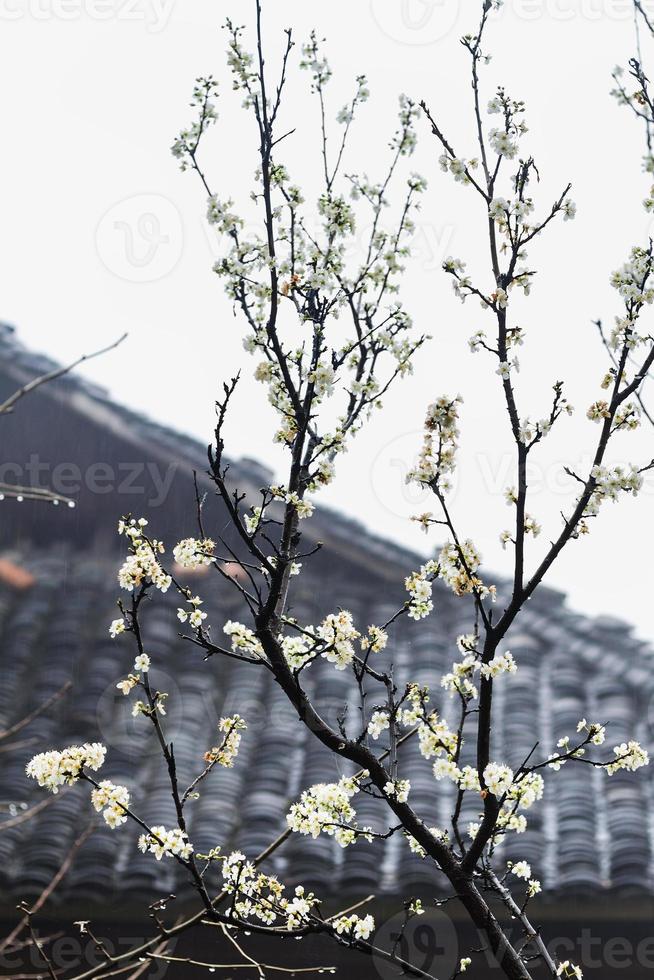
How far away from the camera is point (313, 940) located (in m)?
6.56

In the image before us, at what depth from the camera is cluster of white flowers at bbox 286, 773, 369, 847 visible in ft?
11.5

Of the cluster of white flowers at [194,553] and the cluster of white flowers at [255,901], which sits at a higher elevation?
the cluster of white flowers at [194,553]

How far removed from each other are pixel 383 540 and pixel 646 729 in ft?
9.87

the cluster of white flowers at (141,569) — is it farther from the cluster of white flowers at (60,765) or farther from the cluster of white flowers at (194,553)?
the cluster of white flowers at (60,765)

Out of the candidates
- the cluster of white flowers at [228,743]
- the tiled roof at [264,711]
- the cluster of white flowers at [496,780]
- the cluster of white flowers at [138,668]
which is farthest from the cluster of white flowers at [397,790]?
the tiled roof at [264,711]

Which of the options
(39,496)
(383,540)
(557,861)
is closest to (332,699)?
(383,540)

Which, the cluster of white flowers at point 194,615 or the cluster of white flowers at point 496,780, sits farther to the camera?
the cluster of white flowers at point 194,615

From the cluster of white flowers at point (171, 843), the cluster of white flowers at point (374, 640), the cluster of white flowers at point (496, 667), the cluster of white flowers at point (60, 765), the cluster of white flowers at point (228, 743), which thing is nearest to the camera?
the cluster of white flowers at point (496, 667)

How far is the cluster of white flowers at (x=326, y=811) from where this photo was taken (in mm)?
3498

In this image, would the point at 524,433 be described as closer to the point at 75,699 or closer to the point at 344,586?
the point at 75,699

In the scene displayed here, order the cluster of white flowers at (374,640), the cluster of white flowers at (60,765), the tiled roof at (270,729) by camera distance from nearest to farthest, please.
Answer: the cluster of white flowers at (60,765)
the cluster of white flowers at (374,640)
the tiled roof at (270,729)

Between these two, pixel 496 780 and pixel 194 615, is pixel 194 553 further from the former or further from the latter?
pixel 496 780

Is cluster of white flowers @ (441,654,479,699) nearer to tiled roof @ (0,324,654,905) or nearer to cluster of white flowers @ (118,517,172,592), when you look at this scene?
cluster of white flowers @ (118,517,172,592)

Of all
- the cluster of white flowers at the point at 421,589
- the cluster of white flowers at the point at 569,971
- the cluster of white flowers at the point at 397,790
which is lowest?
the cluster of white flowers at the point at 569,971
